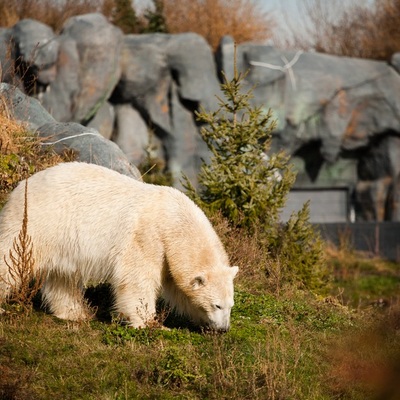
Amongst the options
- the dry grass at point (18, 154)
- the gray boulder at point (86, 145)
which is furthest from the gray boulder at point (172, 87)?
the dry grass at point (18, 154)

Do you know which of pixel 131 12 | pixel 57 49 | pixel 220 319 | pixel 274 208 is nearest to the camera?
pixel 220 319

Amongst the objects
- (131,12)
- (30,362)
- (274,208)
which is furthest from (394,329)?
(131,12)

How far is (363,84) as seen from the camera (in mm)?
Result: 21250

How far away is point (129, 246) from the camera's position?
22.4 ft

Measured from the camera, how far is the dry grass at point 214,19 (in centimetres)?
2386

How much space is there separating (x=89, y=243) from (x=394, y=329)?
461 centimetres

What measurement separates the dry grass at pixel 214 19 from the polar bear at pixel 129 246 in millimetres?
17331

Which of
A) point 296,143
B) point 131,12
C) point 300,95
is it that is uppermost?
point 131,12

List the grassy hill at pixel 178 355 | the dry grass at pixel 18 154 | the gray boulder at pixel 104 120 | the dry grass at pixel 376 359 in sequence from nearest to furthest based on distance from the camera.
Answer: the dry grass at pixel 376 359 → the grassy hill at pixel 178 355 → the dry grass at pixel 18 154 → the gray boulder at pixel 104 120

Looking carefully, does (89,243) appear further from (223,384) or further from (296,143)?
(296,143)

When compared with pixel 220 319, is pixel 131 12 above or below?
above

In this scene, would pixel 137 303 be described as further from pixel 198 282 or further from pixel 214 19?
pixel 214 19

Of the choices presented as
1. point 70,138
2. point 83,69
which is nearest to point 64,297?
point 70,138

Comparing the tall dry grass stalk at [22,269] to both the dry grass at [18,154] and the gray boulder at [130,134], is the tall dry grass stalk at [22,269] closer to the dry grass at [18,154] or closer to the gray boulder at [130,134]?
the dry grass at [18,154]
